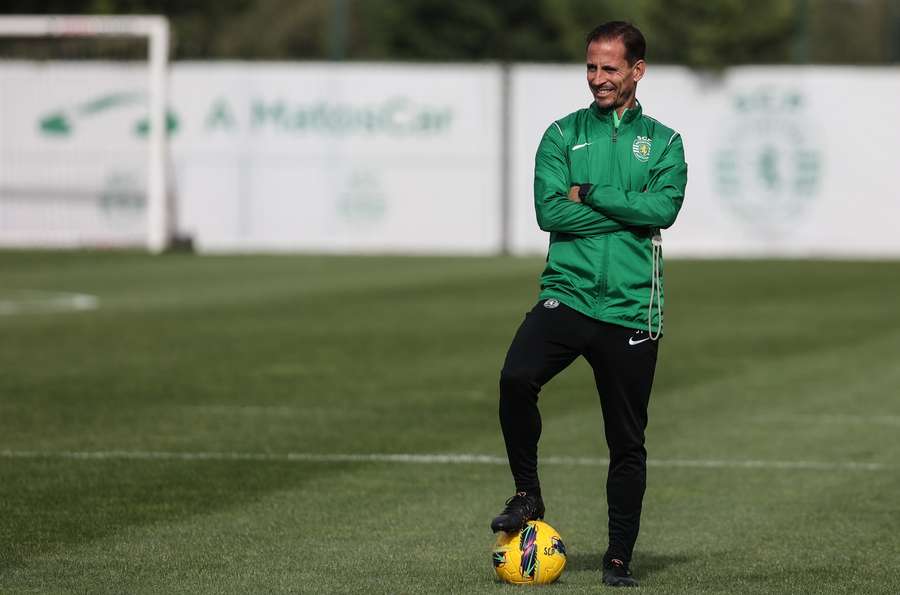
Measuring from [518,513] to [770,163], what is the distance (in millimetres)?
26852

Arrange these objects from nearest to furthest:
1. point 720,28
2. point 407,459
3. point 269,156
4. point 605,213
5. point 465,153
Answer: point 605,213, point 407,459, point 465,153, point 269,156, point 720,28

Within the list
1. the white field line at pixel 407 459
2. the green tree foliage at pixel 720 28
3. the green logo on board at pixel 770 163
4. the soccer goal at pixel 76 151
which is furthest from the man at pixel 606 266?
the green tree foliage at pixel 720 28

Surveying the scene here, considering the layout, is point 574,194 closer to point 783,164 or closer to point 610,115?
point 610,115

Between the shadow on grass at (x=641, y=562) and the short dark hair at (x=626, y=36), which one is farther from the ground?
the short dark hair at (x=626, y=36)

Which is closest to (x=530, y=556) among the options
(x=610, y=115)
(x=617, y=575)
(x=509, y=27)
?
(x=617, y=575)

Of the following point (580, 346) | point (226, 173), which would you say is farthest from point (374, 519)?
point (226, 173)

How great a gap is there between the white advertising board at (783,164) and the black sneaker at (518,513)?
26.0 metres

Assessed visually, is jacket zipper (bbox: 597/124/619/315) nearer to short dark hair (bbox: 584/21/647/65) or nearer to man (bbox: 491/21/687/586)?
man (bbox: 491/21/687/586)

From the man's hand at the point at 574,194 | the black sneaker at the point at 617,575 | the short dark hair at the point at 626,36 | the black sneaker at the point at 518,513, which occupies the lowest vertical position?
the black sneaker at the point at 617,575

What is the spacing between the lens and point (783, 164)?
109 feet

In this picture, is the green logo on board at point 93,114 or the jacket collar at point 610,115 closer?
the jacket collar at point 610,115

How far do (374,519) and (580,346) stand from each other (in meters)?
2.13

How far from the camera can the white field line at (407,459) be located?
1078cm

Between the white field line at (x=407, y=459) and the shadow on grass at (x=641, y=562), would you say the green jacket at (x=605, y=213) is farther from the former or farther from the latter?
the white field line at (x=407, y=459)
